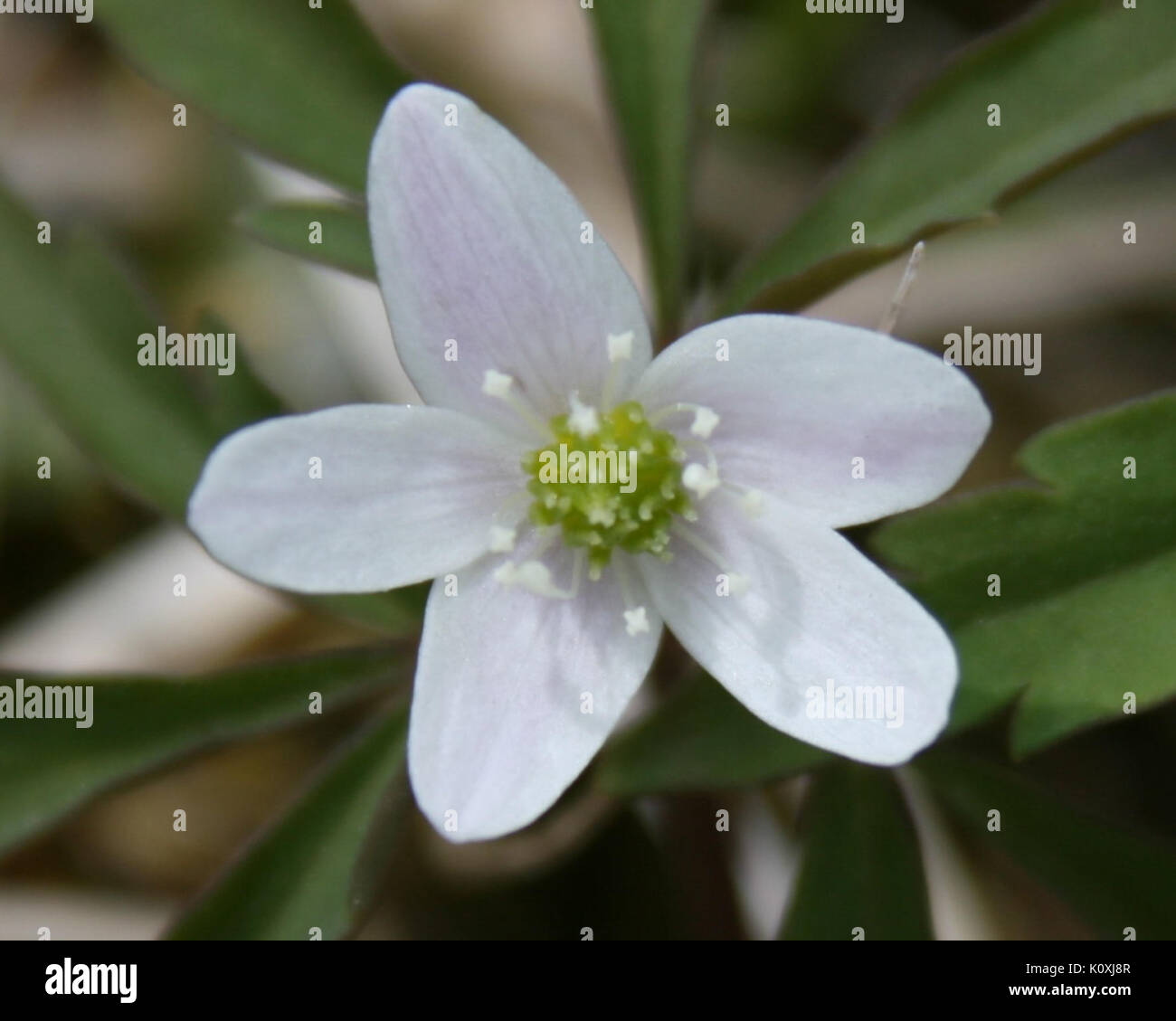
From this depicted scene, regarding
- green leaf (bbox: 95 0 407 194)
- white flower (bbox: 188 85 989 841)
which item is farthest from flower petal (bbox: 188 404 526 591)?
green leaf (bbox: 95 0 407 194)

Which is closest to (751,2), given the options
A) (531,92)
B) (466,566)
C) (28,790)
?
(531,92)

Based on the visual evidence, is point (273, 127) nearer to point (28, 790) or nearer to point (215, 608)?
point (28, 790)

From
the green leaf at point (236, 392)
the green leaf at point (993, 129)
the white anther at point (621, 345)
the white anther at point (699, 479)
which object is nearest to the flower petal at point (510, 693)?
the white anther at point (699, 479)

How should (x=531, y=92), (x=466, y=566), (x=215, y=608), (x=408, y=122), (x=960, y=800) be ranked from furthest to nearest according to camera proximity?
(x=531, y=92), (x=215, y=608), (x=960, y=800), (x=466, y=566), (x=408, y=122)

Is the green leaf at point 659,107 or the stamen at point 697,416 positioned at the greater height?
the green leaf at point 659,107

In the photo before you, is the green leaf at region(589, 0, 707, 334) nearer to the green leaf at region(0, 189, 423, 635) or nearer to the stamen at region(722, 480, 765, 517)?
the stamen at region(722, 480, 765, 517)

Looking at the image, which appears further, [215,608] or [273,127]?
[215,608]

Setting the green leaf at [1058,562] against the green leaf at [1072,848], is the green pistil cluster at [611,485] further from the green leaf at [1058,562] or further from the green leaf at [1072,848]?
the green leaf at [1072,848]
